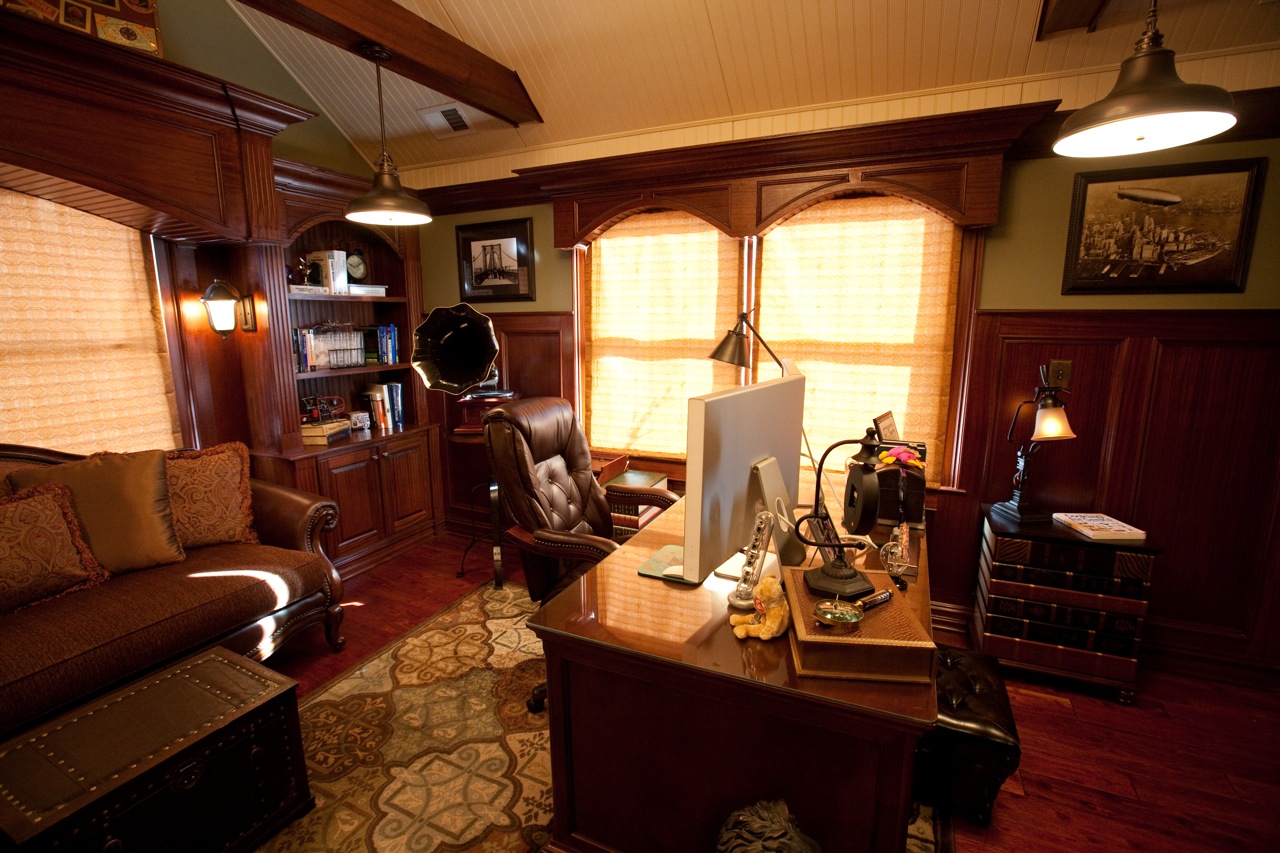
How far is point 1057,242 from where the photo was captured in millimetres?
2516

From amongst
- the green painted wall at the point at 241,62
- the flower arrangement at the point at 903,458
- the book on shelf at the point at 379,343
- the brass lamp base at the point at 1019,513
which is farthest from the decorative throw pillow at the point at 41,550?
the brass lamp base at the point at 1019,513

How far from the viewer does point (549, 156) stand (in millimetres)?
3414

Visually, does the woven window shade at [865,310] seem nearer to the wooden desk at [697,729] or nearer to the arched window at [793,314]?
the arched window at [793,314]

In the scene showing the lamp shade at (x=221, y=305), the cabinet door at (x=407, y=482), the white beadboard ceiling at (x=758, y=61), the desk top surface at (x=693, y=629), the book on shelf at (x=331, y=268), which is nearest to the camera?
the desk top surface at (x=693, y=629)

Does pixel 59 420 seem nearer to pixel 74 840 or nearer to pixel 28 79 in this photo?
pixel 28 79

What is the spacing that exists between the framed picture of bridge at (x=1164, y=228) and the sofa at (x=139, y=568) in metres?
3.57

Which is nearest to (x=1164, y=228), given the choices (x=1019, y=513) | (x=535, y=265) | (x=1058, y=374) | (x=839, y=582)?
(x=1058, y=374)

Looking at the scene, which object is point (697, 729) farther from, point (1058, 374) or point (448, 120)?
point (448, 120)

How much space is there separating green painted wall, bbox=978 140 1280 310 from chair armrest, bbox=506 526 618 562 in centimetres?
204

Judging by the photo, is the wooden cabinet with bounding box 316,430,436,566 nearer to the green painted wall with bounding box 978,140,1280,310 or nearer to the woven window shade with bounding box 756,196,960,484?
the woven window shade with bounding box 756,196,960,484

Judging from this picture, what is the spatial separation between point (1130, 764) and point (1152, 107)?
210 cm

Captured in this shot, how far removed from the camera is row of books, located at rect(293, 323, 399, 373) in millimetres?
3268

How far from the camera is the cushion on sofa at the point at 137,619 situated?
5.74ft

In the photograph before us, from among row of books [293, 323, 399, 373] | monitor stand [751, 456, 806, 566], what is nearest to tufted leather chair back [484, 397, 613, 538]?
monitor stand [751, 456, 806, 566]
